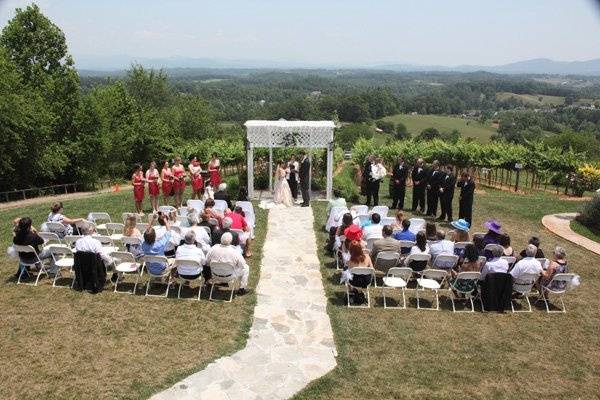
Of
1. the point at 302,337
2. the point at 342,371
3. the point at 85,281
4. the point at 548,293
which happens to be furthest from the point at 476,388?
the point at 85,281

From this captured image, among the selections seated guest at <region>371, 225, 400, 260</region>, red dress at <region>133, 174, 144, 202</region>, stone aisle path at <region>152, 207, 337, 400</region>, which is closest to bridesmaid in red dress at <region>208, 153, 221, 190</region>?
red dress at <region>133, 174, 144, 202</region>

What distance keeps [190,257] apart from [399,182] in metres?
A: 8.99

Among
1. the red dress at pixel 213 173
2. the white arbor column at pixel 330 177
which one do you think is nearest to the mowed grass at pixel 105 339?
the red dress at pixel 213 173

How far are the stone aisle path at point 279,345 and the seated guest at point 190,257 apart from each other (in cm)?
85

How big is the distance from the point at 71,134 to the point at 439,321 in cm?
2806

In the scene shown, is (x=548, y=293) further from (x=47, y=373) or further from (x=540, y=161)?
(x=540, y=161)

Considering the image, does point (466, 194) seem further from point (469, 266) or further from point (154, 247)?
point (154, 247)

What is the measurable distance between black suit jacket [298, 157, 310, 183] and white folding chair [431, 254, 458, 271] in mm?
7418

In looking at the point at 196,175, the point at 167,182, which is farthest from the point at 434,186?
the point at 167,182

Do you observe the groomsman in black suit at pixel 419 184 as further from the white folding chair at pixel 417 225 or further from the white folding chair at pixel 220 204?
the white folding chair at pixel 220 204

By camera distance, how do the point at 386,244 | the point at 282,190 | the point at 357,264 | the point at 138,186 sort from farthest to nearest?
the point at 282,190 → the point at 138,186 → the point at 386,244 → the point at 357,264

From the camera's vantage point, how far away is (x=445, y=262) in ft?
29.9

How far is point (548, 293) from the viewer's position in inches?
359

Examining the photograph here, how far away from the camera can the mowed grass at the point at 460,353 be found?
621 centimetres
